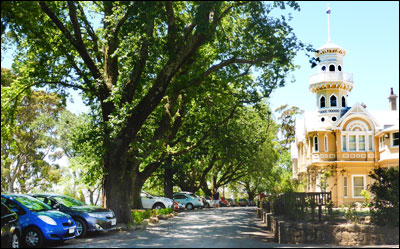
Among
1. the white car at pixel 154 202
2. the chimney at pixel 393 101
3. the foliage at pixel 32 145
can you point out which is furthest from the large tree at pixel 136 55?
the chimney at pixel 393 101

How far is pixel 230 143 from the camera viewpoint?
94.5 ft

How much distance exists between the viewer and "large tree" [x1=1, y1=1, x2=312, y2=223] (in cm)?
1619

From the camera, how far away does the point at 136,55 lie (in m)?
18.2

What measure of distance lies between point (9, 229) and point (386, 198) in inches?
437

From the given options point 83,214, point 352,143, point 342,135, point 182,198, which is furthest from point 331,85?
point 83,214

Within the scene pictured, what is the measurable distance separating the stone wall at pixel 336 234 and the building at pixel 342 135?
22.2 m

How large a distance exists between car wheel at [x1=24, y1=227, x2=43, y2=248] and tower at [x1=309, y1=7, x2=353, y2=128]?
30.9m

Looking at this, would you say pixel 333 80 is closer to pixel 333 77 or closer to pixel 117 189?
pixel 333 77

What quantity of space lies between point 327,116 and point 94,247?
3131 centimetres

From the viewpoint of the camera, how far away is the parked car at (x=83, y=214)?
15.8 meters

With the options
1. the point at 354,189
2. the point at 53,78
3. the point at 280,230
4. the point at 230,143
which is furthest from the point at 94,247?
the point at 354,189

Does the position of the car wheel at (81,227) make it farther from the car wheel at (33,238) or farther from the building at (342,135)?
the building at (342,135)

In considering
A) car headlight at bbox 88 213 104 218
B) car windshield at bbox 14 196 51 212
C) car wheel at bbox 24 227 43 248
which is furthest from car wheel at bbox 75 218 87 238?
car wheel at bbox 24 227 43 248

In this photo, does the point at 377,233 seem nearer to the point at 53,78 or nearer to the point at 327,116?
the point at 53,78
